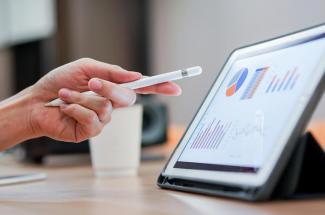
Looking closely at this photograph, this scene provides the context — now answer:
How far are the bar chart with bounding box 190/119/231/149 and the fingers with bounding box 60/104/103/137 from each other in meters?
0.20

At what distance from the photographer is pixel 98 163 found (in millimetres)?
1090

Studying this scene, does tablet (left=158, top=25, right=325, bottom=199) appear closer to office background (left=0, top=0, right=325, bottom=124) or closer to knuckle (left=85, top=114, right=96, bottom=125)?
knuckle (left=85, top=114, right=96, bottom=125)

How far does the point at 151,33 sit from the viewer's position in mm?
3371

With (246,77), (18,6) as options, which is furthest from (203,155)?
(18,6)

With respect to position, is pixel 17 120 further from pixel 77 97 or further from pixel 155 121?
pixel 155 121

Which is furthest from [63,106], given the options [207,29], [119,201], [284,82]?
[207,29]

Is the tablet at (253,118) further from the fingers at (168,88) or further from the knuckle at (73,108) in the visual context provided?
the knuckle at (73,108)

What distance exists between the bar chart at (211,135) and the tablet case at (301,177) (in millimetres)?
104

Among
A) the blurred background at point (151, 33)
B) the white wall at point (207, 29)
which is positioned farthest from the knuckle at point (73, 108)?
the white wall at point (207, 29)

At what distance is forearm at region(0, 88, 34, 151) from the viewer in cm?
100

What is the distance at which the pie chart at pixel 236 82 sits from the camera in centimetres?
75

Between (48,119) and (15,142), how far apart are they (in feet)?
0.31

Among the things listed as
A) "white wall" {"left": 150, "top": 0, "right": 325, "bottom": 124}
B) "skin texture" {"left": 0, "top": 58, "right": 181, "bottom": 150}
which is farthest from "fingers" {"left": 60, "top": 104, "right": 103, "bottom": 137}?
"white wall" {"left": 150, "top": 0, "right": 325, "bottom": 124}

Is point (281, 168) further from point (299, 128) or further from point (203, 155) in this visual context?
point (203, 155)
